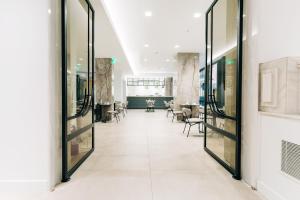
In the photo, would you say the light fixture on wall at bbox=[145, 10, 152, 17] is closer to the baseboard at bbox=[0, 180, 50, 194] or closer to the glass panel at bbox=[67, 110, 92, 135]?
the glass panel at bbox=[67, 110, 92, 135]

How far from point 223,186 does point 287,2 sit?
2.48 meters

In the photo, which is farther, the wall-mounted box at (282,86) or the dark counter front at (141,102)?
the dark counter front at (141,102)

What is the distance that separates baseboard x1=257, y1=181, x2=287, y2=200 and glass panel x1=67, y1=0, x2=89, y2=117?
303 centimetres

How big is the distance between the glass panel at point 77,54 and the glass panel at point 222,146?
9.20ft

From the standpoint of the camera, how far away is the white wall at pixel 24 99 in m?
2.60

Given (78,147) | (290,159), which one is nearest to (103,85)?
(78,147)

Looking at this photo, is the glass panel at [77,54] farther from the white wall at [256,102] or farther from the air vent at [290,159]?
the air vent at [290,159]

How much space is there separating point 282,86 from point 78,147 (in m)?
3.52

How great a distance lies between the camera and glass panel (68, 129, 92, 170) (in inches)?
132

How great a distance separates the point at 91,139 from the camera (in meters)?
4.66

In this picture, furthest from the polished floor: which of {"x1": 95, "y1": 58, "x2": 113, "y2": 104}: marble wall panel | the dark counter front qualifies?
the dark counter front

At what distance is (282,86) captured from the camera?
228cm

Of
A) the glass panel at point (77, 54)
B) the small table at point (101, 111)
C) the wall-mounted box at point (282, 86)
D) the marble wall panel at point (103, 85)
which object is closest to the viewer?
the wall-mounted box at point (282, 86)

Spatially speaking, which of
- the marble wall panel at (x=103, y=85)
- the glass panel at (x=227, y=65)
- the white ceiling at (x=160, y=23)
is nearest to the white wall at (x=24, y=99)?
the white ceiling at (x=160, y=23)
